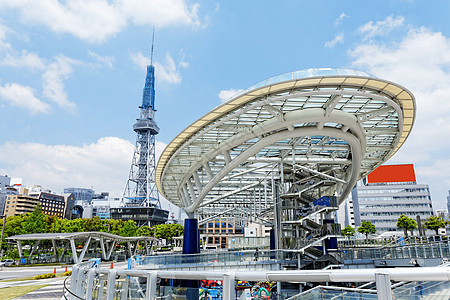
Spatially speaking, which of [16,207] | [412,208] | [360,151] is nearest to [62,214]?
[16,207]

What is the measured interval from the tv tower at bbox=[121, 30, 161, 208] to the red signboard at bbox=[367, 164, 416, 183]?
82.4 meters

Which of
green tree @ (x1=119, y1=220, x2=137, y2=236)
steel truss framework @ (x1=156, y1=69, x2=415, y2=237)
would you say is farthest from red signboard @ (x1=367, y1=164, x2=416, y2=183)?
green tree @ (x1=119, y1=220, x2=137, y2=236)

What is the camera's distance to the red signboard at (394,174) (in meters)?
75.3

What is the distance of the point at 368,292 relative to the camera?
383cm

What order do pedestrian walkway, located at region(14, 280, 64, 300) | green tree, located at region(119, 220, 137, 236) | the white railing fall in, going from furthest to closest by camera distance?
green tree, located at region(119, 220, 137, 236)
pedestrian walkway, located at region(14, 280, 64, 300)
the white railing

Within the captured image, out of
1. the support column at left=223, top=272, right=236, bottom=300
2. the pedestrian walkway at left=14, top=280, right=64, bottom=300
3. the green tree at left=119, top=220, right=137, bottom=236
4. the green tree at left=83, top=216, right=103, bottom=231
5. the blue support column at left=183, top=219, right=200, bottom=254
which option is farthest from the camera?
the green tree at left=119, top=220, right=137, bottom=236

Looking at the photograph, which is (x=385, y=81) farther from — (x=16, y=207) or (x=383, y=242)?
(x=16, y=207)

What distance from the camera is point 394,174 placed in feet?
254

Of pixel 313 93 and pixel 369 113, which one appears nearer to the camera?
pixel 313 93

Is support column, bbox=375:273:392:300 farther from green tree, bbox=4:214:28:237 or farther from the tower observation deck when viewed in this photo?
the tower observation deck

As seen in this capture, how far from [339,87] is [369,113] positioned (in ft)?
16.1

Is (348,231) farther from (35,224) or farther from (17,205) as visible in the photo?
(17,205)

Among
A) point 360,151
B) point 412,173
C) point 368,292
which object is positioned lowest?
point 368,292

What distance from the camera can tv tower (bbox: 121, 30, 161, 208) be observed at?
134 metres
